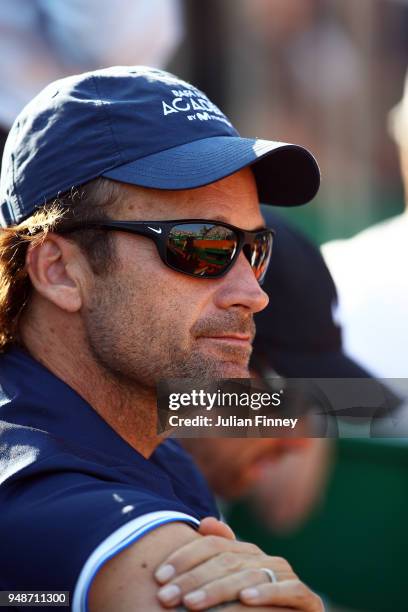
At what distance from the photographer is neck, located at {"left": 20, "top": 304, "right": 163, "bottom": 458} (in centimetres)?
185

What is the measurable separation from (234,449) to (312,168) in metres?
1.36

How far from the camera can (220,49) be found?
17.0ft

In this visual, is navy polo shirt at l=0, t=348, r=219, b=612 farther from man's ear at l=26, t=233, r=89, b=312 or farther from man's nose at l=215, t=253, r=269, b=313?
man's nose at l=215, t=253, r=269, b=313

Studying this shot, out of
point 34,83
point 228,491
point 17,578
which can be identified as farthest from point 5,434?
point 34,83

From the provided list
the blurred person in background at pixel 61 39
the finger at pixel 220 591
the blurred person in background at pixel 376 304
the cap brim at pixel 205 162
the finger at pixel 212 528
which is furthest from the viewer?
the blurred person in background at pixel 61 39

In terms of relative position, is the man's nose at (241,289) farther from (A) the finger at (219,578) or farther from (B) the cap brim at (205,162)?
(A) the finger at (219,578)

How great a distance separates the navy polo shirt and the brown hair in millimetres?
169

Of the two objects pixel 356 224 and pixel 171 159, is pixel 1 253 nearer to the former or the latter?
pixel 171 159

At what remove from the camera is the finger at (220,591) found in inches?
50.3

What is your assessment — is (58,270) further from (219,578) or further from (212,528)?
(219,578)

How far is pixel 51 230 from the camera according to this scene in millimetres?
1890

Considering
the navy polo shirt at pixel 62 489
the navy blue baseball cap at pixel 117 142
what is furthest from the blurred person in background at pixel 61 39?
the navy polo shirt at pixel 62 489

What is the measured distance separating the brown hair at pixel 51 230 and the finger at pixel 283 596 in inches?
32.4

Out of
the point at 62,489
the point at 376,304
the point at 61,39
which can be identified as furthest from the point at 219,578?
the point at 61,39
